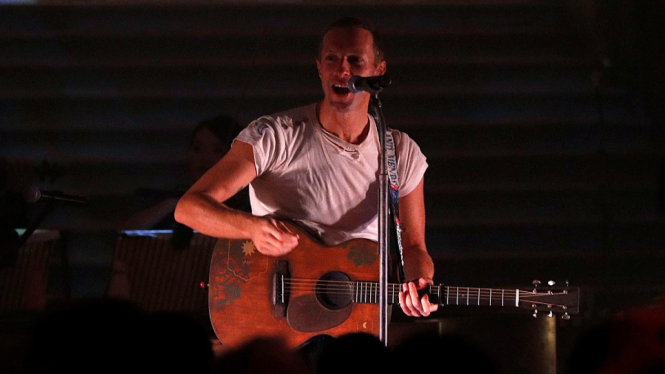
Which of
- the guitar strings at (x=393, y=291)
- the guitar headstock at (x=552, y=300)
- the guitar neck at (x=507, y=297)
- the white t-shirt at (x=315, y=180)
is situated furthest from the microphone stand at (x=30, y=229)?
the guitar headstock at (x=552, y=300)

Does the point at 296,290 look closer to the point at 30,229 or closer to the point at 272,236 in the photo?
the point at 272,236

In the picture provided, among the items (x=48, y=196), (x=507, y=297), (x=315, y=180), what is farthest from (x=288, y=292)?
(x=48, y=196)

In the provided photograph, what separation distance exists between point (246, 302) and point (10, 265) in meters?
2.03

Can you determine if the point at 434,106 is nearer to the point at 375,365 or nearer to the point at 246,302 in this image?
the point at 246,302

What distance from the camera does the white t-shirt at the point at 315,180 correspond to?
10.8ft

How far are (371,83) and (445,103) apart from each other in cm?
266

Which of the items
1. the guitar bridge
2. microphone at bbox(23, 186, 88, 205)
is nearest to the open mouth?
the guitar bridge

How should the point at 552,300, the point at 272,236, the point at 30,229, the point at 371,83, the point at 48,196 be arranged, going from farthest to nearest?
1. the point at 30,229
2. the point at 48,196
3. the point at 552,300
4. the point at 272,236
5. the point at 371,83

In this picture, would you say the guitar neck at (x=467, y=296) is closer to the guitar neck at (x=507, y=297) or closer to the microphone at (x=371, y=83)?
the guitar neck at (x=507, y=297)

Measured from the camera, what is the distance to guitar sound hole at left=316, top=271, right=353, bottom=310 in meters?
3.14

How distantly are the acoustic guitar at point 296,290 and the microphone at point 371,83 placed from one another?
29.1 inches

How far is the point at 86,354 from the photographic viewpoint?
141cm

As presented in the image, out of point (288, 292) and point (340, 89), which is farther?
point (340, 89)

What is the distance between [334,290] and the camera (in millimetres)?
3150
